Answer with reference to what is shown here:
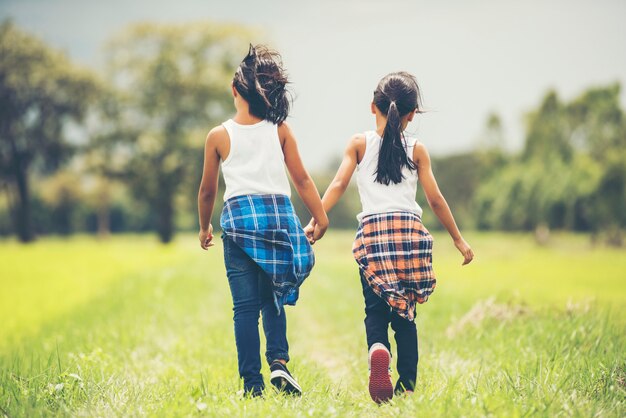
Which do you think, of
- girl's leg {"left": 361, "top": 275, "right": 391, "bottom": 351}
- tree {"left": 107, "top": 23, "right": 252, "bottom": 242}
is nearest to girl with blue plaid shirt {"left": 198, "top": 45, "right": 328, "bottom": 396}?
girl's leg {"left": 361, "top": 275, "right": 391, "bottom": 351}

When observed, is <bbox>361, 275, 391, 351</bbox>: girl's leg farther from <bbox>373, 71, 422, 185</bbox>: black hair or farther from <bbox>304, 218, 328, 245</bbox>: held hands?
<bbox>373, 71, 422, 185</bbox>: black hair

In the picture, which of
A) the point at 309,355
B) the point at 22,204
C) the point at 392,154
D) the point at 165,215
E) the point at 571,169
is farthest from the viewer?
the point at 571,169

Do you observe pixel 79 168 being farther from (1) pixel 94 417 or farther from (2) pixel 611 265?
(1) pixel 94 417

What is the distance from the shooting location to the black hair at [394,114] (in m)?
3.85

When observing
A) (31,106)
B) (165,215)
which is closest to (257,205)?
(165,215)

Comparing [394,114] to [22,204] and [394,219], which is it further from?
[22,204]

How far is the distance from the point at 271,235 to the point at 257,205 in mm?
202

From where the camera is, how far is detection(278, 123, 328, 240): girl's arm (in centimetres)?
382

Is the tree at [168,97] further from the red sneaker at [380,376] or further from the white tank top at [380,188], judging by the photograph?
the red sneaker at [380,376]

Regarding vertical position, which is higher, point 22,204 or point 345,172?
point 345,172

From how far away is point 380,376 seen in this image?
3.63 m

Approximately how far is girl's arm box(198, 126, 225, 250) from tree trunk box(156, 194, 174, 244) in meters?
28.9

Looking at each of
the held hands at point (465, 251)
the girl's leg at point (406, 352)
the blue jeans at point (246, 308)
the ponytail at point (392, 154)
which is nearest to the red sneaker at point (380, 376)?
the girl's leg at point (406, 352)

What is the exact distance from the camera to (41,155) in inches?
1362
